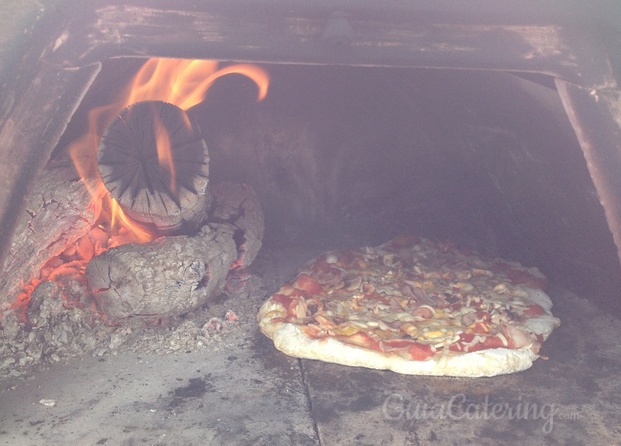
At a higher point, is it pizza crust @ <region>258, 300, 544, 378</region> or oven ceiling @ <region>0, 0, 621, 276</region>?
oven ceiling @ <region>0, 0, 621, 276</region>

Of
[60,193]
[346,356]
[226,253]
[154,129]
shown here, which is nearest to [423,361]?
[346,356]

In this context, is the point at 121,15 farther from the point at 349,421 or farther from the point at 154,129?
the point at 349,421

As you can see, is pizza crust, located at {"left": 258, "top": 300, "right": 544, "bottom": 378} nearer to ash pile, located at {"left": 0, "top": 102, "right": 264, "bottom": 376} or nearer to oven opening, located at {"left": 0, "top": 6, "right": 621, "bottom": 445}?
oven opening, located at {"left": 0, "top": 6, "right": 621, "bottom": 445}

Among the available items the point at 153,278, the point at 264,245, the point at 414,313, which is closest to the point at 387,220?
the point at 264,245

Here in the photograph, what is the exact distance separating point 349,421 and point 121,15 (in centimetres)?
248

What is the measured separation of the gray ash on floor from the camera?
3965 millimetres

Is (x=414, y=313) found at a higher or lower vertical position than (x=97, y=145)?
lower

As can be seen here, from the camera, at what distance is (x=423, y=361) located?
3.83m

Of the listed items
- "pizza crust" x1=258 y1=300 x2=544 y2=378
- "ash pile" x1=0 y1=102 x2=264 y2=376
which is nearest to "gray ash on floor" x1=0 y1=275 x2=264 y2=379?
"ash pile" x1=0 y1=102 x2=264 y2=376

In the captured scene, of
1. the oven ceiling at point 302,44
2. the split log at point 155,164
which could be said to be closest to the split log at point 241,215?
the split log at point 155,164

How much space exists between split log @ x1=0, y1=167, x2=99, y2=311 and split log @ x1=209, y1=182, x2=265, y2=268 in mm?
1075

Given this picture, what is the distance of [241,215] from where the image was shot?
17.4 ft

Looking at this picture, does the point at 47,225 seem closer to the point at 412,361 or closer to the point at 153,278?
the point at 153,278

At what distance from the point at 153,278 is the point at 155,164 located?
Answer: 0.83m
